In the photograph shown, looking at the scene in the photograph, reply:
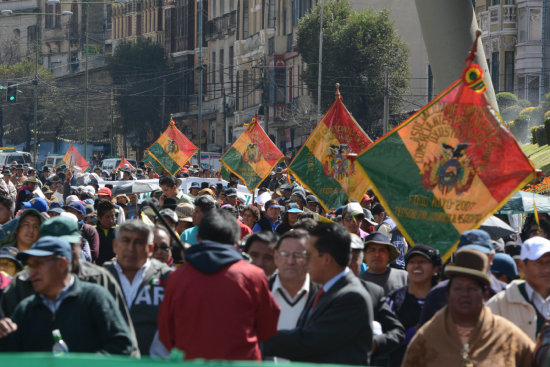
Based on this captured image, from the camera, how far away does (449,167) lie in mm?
9102

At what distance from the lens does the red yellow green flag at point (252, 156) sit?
21656mm

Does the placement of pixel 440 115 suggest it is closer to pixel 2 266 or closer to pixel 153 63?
pixel 2 266

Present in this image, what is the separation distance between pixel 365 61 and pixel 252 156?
2912cm

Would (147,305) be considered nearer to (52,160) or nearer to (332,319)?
(332,319)

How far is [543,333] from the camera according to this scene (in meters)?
5.47

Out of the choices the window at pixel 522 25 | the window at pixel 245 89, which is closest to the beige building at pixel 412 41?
the window at pixel 522 25

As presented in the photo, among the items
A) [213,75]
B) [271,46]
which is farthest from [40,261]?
[213,75]

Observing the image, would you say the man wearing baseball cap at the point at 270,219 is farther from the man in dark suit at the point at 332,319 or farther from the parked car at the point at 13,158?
the parked car at the point at 13,158

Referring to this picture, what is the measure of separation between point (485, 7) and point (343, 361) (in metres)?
47.3

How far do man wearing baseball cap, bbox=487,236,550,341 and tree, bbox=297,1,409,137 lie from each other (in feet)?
139

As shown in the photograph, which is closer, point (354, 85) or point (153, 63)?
point (354, 85)

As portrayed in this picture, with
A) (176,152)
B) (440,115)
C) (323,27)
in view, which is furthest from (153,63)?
(440,115)

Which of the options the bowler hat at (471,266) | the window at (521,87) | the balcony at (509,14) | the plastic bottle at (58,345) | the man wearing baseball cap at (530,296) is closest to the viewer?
the plastic bottle at (58,345)

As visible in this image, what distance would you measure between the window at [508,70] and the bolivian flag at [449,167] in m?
40.9
